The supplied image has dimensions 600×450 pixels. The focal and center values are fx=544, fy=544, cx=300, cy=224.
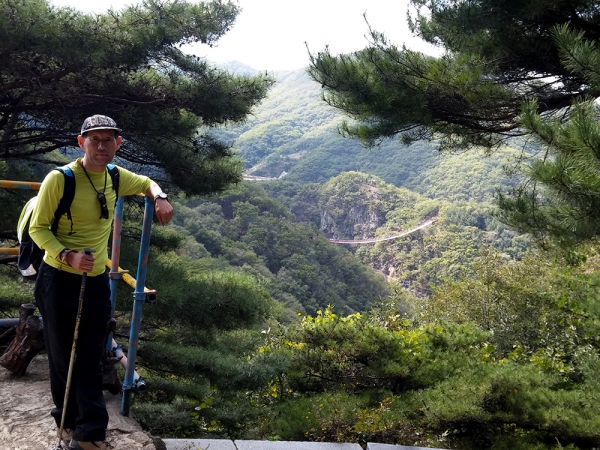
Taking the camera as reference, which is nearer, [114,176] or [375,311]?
[114,176]

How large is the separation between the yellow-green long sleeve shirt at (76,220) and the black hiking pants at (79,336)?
0.06 m

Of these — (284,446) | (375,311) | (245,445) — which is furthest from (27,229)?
(375,311)

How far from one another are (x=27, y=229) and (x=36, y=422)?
79 cm

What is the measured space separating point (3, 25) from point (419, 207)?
60042mm

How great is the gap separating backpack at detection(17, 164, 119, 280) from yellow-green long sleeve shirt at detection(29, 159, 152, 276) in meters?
0.01

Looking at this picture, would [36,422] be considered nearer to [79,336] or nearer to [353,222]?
[79,336]

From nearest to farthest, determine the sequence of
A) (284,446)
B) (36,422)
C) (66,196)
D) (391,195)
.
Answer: (66,196) → (36,422) → (284,446) → (391,195)

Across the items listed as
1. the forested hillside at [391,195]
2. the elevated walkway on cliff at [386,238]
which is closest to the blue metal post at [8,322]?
the forested hillside at [391,195]

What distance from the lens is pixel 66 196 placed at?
171 centimetres

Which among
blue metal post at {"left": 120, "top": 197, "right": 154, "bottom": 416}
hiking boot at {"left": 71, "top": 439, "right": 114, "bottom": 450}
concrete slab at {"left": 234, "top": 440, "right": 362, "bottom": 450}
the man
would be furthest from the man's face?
concrete slab at {"left": 234, "top": 440, "right": 362, "bottom": 450}

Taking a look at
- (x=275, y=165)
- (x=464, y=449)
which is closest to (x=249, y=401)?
(x=464, y=449)

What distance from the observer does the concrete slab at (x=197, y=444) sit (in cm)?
213

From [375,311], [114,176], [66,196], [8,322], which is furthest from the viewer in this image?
[375,311]

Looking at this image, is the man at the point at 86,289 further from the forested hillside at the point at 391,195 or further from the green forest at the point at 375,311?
the forested hillside at the point at 391,195
